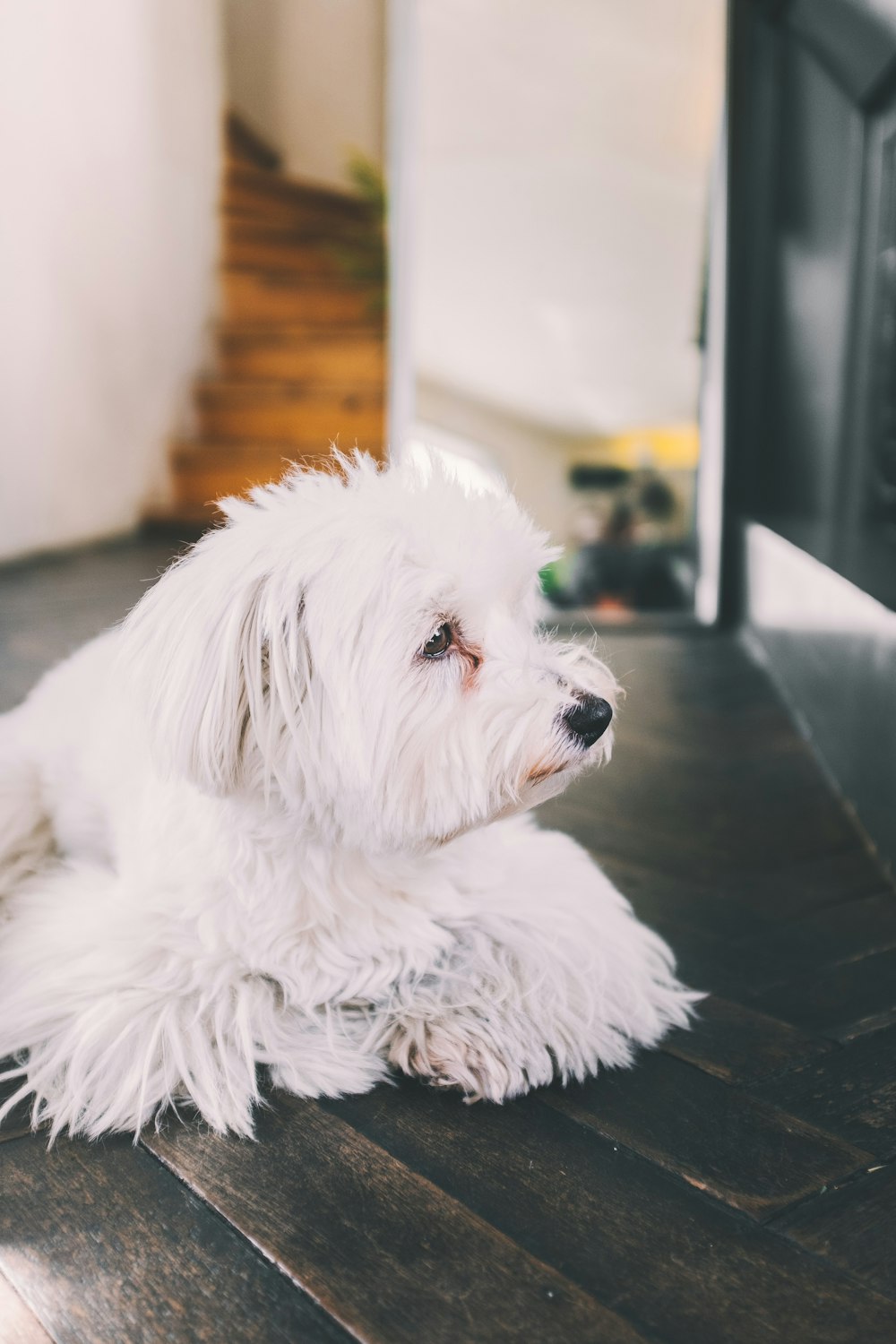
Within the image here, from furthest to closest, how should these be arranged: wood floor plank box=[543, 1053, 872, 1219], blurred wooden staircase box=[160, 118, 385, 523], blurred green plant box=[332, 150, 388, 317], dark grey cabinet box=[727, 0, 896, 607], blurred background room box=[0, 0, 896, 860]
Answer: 1. blurred green plant box=[332, 150, 388, 317]
2. blurred wooden staircase box=[160, 118, 385, 523]
3. blurred background room box=[0, 0, 896, 860]
4. dark grey cabinet box=[727, 0, 896, 607]
5. wood floor plank box=[543, 1053, 872, 1219]

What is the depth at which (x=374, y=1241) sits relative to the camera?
28.9 inches

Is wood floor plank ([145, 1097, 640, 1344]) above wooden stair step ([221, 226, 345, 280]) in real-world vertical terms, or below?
below

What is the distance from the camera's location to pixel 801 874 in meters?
1.43

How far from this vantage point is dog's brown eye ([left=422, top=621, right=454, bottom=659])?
2.85 feet

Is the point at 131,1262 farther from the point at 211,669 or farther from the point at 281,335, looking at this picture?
the point at 281,335

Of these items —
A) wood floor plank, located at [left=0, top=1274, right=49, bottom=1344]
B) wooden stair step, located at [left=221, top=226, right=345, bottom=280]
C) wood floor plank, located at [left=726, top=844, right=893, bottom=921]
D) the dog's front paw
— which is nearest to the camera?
wood floor plank, located at [left=0, top=1274, right=49, bottom=1344]

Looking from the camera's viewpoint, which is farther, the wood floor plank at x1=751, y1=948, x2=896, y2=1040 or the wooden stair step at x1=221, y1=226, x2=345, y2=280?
the wooden stair step at x1=221, y1=226, x2=345, y2=280

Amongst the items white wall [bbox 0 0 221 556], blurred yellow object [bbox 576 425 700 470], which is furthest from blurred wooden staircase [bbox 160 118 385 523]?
blurred yellow object [bbox 576 425 700 470]

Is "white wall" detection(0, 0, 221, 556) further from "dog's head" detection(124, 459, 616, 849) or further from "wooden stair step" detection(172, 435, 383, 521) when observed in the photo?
"dog's head" detection(124, 459, 616, 849)

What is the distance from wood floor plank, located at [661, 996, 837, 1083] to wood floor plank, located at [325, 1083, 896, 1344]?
16 cm

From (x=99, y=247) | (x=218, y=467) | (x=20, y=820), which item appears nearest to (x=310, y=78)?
(x=99, y=247)


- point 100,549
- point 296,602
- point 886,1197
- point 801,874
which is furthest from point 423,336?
point 886,1197

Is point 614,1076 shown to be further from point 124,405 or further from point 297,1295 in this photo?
point 124,405

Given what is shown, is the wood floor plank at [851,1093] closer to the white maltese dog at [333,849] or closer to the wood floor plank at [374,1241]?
the white maltese dog at [333,849]
